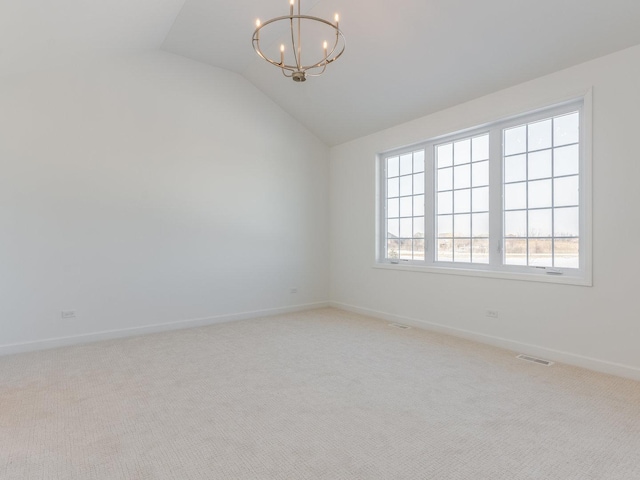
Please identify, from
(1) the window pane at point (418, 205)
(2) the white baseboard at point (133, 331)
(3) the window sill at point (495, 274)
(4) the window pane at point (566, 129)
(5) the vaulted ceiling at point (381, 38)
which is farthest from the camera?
(1) the window pane at point (418, 205)

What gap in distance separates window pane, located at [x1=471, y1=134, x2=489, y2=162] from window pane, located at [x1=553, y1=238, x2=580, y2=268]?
1.23 metres

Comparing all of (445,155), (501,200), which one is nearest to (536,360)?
(501,200)

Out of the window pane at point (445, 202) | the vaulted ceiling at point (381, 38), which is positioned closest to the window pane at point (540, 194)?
the window pane at point (445, 202)

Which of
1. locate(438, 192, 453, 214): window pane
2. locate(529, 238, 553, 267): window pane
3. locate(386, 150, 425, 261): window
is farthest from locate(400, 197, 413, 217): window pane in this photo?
locate(529, 238, 553, 267): window pane

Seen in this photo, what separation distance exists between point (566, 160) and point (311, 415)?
328 centimetres

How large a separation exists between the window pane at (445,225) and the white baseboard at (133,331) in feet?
→ 8.14

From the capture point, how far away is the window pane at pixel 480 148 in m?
4.18

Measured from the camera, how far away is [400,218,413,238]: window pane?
5070 millimetres

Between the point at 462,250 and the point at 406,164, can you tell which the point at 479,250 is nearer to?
the point at 462,250

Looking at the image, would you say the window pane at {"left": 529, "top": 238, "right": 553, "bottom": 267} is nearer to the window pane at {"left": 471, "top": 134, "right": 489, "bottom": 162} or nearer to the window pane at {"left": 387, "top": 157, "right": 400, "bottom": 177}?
the window pane at {"left": 471, "top": 134, "right": 489, "bottom": 162}

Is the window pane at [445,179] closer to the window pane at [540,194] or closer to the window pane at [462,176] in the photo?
the window pane at [462,176]

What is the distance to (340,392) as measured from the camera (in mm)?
2797

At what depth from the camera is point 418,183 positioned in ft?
16.3

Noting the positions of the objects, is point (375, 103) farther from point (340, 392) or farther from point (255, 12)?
point (340, 392)
